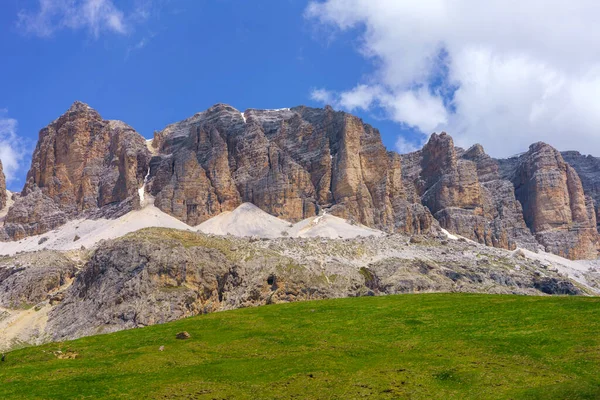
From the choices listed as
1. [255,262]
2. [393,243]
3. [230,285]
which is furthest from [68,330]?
[393,243]

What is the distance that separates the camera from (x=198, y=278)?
11044cm

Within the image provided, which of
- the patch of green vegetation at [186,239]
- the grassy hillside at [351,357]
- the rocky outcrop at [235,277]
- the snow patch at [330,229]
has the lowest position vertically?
the grassy hillside at [351,357]

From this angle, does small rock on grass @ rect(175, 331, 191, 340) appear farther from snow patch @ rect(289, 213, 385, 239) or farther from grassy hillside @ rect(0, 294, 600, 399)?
snow patch @ rect(289, 213, 385, 239)

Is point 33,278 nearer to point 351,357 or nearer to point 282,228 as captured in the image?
point 282,228

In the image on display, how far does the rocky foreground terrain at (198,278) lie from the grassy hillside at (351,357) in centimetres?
4892

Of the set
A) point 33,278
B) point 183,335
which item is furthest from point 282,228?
point 183,335

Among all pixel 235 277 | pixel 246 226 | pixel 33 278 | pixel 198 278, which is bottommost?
pixel 198 278

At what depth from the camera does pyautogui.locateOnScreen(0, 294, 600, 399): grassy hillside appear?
3369cm

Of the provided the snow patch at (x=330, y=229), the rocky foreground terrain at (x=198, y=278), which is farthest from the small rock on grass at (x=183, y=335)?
the snow patch at (x=330, y=229)

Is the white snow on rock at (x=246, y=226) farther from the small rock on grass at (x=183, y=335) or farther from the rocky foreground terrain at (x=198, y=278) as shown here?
the small rock on grass at (x=183, y=335)

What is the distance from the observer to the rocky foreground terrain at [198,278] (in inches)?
4035

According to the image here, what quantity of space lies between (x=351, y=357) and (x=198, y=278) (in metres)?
73.1

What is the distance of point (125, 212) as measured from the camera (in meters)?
197

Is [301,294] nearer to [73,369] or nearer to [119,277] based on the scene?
[119,277]
